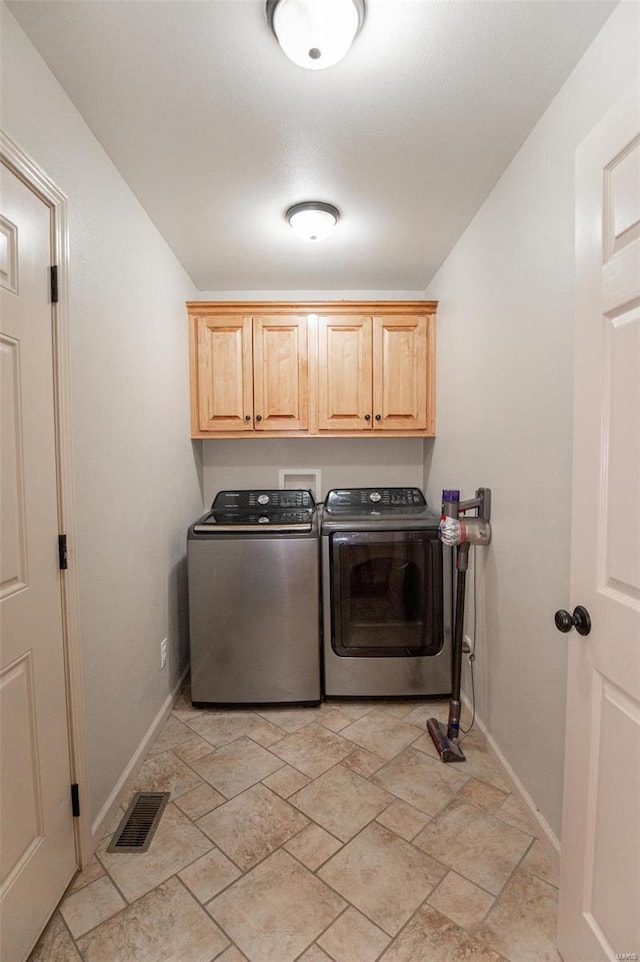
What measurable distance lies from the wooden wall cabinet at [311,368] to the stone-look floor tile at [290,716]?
5.30 feet

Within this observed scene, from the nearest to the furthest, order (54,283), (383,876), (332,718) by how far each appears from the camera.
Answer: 1. (54,283)
2. (383,876)
3. (332,718)

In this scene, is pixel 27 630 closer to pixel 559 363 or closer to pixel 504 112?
pixel 559 363

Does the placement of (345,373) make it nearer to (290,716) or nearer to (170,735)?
(290,716)

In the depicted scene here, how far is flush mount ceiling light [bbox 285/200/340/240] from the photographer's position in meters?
1.90

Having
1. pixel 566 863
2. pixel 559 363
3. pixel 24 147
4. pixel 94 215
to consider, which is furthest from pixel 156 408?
pixel 566 863

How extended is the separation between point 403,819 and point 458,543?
106cm

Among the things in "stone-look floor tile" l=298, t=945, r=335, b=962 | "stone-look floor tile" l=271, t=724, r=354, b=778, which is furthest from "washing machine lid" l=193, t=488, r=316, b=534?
"stone-look floor tile" l=298, t=945, r=335, b=962

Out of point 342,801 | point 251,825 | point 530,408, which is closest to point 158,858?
point 251,825

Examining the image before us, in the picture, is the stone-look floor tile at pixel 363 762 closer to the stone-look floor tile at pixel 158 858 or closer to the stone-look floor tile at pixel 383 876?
the stone-look floor tile at pixel 383 876

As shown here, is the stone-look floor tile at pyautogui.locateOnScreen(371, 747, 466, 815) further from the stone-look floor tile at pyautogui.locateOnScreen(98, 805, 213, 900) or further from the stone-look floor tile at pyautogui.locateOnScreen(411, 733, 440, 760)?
the stone-look floor tile at pyautogui.locateOnScreen(98, 805, 213, 900)

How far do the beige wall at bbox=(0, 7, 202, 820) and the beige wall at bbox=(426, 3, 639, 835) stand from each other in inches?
59.2

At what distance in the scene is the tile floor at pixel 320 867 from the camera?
45.6 inches

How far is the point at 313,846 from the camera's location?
4.77 feet

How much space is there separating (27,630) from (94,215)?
4.48ft
